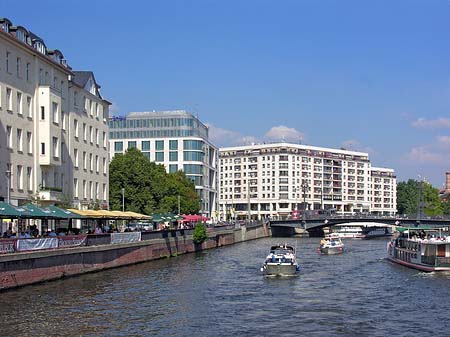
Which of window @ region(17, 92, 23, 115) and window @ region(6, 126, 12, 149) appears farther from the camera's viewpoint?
window @ region(17, 92, 23, 115)

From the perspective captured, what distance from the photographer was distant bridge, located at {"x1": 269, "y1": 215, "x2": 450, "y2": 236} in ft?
463

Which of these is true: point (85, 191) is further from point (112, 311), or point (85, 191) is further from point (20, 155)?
point (112, 311)

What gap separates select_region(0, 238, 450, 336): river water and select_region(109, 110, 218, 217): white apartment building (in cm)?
10530

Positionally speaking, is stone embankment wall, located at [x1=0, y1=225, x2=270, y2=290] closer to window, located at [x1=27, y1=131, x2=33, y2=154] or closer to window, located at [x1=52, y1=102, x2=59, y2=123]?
window, located at [x1=27, y1=131, x2=33, y2=154]

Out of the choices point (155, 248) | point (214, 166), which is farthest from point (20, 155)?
point (214, 166)

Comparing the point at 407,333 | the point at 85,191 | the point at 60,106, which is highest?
the point at 60,106

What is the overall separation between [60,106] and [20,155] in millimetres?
8892

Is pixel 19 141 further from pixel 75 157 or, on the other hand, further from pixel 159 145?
pixel 159 145

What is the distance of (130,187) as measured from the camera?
359 ft

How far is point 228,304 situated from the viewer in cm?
4303

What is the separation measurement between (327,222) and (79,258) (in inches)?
4181

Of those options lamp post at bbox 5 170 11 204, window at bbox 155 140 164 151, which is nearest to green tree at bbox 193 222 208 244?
lamp post at bbox 5 170 11 204

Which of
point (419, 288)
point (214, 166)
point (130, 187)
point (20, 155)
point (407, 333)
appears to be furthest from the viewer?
point (214, 166)

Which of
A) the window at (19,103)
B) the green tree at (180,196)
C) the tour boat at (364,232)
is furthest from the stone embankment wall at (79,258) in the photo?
the tour boat at (364,232)
